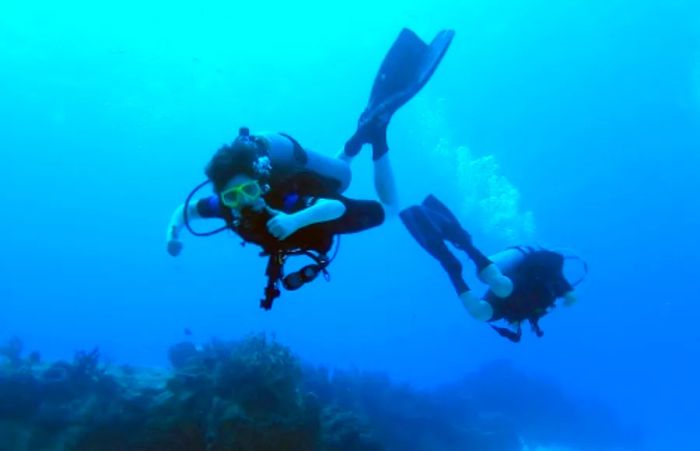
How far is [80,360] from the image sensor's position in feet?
34.7

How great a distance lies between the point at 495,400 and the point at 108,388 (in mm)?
21296

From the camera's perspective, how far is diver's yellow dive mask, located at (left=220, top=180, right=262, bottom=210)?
16.3 ft

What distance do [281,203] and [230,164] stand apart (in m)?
0.78

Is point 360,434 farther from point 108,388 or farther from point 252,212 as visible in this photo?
point 252,212

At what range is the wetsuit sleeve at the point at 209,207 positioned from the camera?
610 cm

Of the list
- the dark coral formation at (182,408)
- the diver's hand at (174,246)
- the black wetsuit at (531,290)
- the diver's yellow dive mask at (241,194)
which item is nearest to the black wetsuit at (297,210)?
the diver's yellow dive mask at (241,194)

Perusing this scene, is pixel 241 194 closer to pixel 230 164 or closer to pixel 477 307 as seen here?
pixel 230 164

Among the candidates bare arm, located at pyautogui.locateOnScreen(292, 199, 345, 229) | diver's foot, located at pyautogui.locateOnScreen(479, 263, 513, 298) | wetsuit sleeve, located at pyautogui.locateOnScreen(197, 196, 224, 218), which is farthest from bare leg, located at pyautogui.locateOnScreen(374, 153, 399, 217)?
wetsuit sleeve, located at pyautogui.locateOnScreen(197, 196, 224, 218)

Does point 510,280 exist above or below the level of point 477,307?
above

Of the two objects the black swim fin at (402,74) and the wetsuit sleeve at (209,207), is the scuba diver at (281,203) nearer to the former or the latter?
the wetsuit sleeve at (209,207)

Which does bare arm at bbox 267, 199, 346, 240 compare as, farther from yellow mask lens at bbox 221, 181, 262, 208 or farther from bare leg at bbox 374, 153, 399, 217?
bare leg at bbox 374, 153, 399, 217

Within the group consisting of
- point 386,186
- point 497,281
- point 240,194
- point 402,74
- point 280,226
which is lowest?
point 280,226

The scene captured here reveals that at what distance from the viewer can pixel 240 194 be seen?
4.96 m

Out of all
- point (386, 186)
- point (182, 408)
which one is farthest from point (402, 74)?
point (182, 408)
